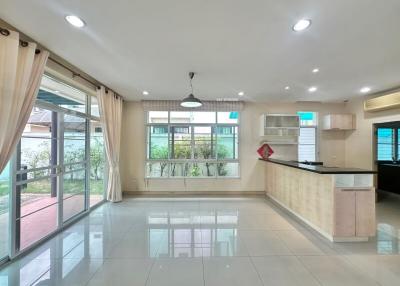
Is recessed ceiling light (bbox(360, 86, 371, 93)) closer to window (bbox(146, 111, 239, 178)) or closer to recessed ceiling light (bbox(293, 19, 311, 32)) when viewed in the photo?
window (bbox(146, 111, 239, 178))

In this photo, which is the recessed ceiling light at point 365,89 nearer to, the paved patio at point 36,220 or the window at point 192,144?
the window at point 192,144

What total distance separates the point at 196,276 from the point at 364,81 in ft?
16.1

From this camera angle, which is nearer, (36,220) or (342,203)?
(342,203)

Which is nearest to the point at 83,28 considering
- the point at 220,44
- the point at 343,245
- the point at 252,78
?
the point at 220,44

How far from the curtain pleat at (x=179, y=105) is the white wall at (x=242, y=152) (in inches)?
10.1

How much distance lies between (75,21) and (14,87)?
1.01 m

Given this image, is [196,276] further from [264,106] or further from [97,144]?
[264,106]

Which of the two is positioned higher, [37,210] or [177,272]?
[37,210]

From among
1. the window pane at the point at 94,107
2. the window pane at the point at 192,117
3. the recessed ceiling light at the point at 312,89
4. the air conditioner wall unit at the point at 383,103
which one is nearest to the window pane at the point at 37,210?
the window pane at the point at 94,107

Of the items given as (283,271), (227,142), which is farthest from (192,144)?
(283,271)

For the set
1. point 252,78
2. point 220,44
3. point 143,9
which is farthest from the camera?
point 252,78

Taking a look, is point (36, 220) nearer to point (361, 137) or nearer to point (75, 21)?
point (75, 21)

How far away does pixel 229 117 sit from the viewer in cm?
680

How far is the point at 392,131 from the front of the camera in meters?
5.69
